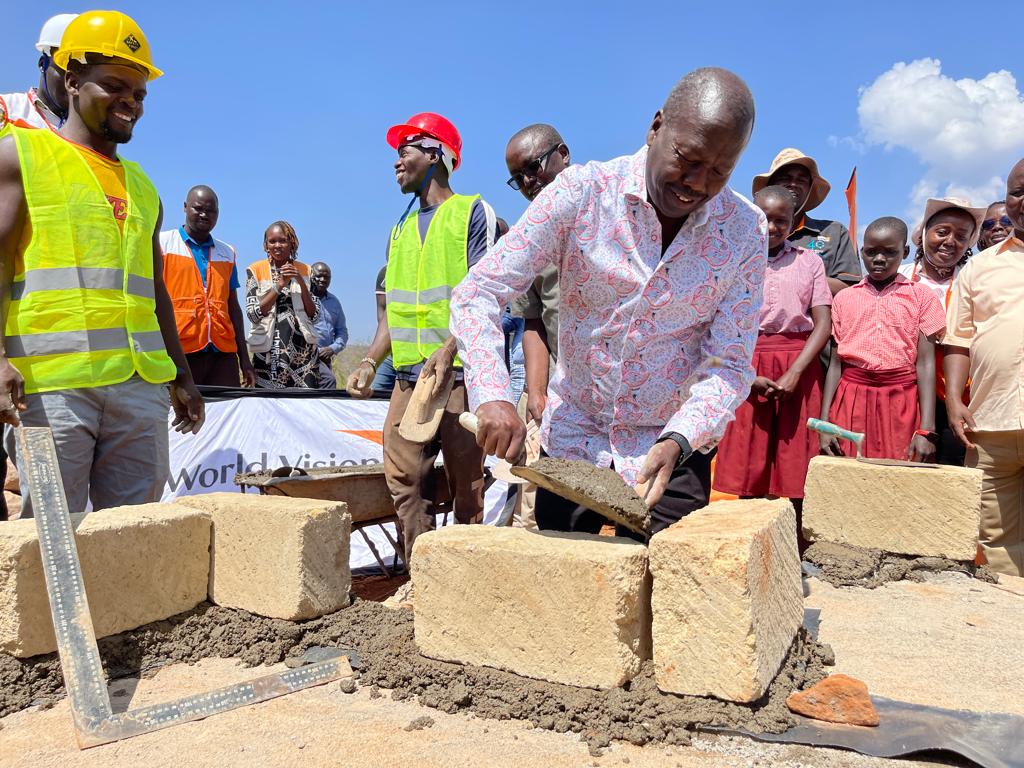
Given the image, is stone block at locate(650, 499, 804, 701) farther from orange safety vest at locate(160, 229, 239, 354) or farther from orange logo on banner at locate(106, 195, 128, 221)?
orange safety vest at locate(160, 229, 239, 354)

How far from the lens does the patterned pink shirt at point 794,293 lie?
4.87 meters

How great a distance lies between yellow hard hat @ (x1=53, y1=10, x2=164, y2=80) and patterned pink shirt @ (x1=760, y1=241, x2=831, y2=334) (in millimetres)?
3637

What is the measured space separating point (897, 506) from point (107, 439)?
12.7 ft

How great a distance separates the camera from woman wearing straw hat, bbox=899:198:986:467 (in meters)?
5.28

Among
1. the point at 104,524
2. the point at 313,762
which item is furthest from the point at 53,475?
the point at 313,762

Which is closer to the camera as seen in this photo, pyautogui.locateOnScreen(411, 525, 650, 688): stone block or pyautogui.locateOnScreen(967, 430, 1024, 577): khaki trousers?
pyautogui.locateOnScreen(411, 525, 650, 688): stone block

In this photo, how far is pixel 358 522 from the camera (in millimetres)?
4895

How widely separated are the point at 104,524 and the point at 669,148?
7.47 feet

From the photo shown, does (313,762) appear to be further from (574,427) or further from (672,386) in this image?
(672,386)

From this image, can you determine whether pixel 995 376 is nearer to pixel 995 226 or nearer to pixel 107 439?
pixel 995 226

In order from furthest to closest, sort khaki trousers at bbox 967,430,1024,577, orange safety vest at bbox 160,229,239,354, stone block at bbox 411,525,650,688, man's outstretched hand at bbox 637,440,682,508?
orange safety vest at bbox 160,229,239,354 → khaki trousers at bbox 967,430,1024,577 → man's outstretched hand at bbox 637,440,682,508 → stone block at bbox 411,525,650,688

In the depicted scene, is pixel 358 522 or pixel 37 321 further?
pixel 358 522

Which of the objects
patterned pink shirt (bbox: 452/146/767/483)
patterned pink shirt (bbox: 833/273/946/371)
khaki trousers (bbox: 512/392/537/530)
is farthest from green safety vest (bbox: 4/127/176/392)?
patterned pink shirt (bbox: 833/273/946/371)

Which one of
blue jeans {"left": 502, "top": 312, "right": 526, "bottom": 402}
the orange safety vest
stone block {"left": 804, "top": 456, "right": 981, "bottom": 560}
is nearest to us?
stone block {"left": 804, "top": 456, "right": 981, "bottom": 560}
